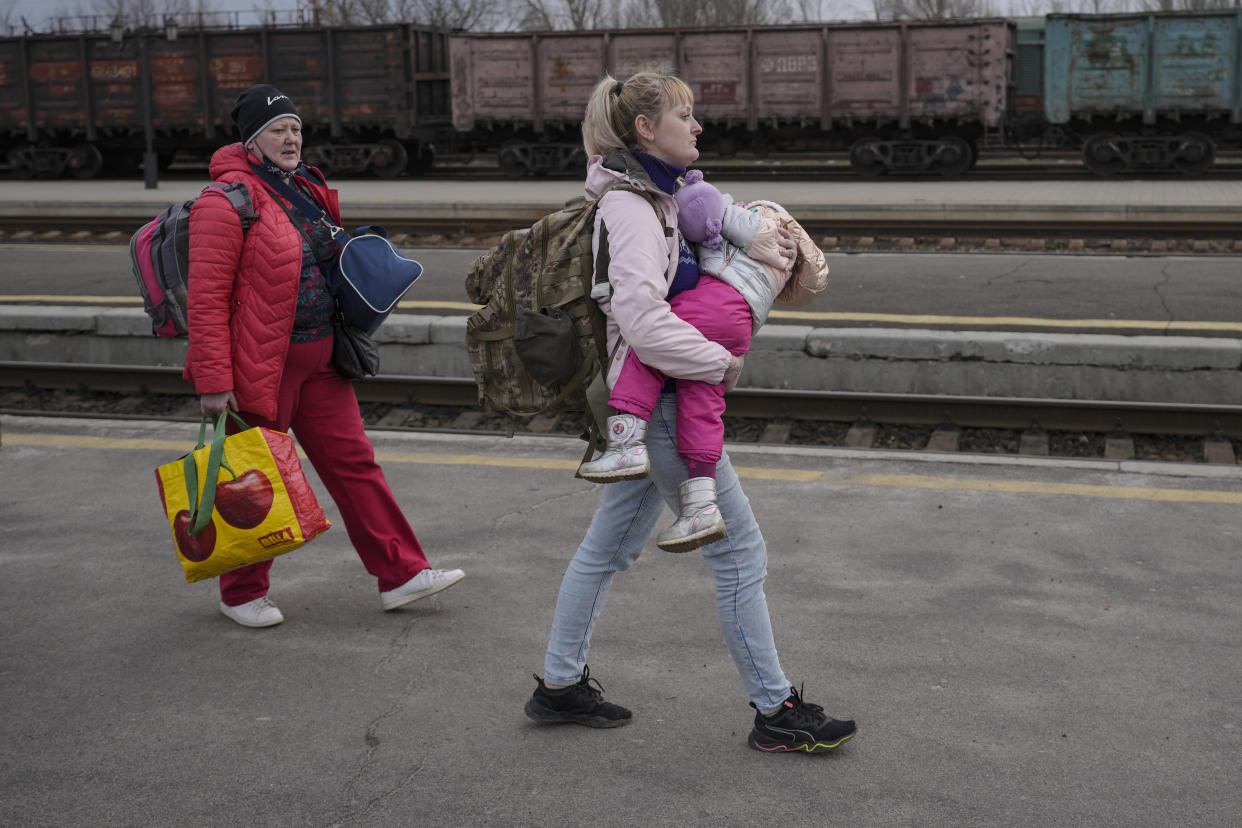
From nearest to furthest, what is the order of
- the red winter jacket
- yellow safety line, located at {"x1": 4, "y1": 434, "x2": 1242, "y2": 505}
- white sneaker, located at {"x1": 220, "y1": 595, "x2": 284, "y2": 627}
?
the red winter jacket, white sneaker, located at {"x1": 220, "y1": 595, "x2": 284, "y2": 627}, yellow safety line, located at {"x1": 4, "y1": 434, "x2": 1242, "y2": 505}

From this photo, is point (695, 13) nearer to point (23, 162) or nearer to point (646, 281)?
point (23, 162)

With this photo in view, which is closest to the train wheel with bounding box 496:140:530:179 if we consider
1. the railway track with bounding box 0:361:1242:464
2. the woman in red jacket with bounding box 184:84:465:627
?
the railway track with bounding box 0:361:1242:464

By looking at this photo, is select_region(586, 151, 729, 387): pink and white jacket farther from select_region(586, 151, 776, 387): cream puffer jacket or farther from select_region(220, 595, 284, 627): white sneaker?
select_region(220, 595, 284, 627): white sneaker

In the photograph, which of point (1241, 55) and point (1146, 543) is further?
point (1241, 55)

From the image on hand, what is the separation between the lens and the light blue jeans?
313cm

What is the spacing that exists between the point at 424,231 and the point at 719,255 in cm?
1223

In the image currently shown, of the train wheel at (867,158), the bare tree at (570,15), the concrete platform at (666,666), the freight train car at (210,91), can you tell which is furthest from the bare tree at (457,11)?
the concrete platform at (666,666)

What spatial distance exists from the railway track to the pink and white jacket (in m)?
3.26

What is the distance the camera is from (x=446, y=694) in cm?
374

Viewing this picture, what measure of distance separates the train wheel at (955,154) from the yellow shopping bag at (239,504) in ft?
61.8

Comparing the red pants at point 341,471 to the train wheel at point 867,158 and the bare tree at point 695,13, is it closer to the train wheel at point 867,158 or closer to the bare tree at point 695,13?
the train wheel at point 867,158

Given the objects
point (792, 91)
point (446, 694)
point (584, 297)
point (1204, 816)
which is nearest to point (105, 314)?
point (446, 694)

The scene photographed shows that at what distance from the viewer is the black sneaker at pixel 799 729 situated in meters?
3.28

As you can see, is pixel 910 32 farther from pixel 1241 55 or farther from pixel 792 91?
pixel 1241 55
